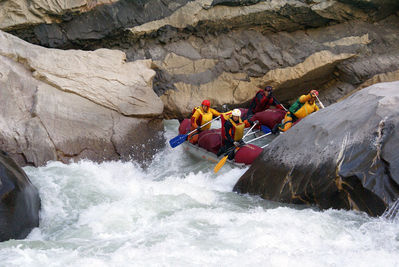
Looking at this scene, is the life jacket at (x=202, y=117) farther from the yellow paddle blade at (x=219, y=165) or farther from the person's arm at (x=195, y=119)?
the yellow paddle blade at (x=219, y=165)

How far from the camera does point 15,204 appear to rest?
4.60 meters

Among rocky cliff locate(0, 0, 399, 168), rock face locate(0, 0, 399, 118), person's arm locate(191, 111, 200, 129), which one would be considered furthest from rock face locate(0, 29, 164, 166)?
rock face locate(0, 0, 399, 118)

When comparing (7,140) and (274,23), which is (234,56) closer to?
(274,23)

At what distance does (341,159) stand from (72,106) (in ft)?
15.0

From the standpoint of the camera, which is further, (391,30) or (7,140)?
(391,30)

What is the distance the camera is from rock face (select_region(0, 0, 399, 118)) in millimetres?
9984

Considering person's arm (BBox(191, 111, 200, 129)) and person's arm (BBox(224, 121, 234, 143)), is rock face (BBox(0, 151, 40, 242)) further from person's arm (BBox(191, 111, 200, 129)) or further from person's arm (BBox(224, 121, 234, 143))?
person's arm (BBox(191, 111, 200, 129))

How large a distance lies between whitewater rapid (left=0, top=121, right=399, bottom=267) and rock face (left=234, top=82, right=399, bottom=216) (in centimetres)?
17

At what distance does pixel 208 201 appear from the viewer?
575 centimetres

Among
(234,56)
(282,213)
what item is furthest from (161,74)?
(282,213)

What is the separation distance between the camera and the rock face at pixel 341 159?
Answer: 16.1 feet

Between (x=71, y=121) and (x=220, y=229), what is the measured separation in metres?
3.98

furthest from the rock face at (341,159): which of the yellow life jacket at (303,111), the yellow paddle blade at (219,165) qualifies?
the yellow life jacket at (303,111)

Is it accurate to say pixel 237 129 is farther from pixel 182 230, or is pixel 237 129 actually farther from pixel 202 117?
pixel 182 230
